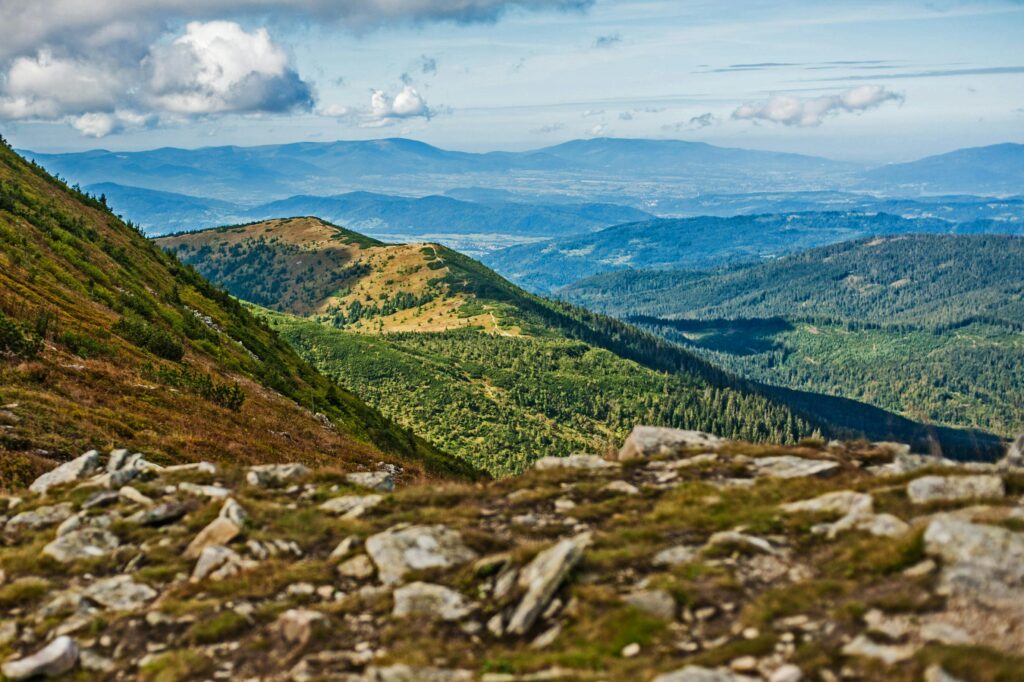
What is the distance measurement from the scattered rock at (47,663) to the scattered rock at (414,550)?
594 cm

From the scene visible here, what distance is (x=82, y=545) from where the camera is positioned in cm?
1734

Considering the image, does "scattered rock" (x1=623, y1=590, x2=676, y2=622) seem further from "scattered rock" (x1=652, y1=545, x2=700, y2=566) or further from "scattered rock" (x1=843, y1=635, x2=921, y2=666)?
"scattered rock" (x1=843, y1=635, x2=921, y2=666)

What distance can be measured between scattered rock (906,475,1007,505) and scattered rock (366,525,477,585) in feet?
34.0

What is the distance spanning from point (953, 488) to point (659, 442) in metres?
10.0

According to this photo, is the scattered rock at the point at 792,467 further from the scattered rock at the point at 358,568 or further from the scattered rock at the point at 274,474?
the scattered rock at the point at 274,474

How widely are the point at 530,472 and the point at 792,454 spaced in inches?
333

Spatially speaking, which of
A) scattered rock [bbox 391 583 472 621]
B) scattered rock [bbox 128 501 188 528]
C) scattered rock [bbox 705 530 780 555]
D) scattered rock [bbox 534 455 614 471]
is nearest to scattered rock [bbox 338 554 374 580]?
scattered rock [bbox 391 583 472 621]

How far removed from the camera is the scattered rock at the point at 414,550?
15.3m

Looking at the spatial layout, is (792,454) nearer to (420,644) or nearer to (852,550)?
(852,550)

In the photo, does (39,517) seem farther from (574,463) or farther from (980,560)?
(980,560)

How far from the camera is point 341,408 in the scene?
2689 inches

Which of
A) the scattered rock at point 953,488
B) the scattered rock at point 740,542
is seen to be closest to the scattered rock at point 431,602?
Answer: the scattered rock at point 740,542

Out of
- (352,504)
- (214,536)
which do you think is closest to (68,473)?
(214,536)

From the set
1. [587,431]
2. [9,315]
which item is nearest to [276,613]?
[9,315]
